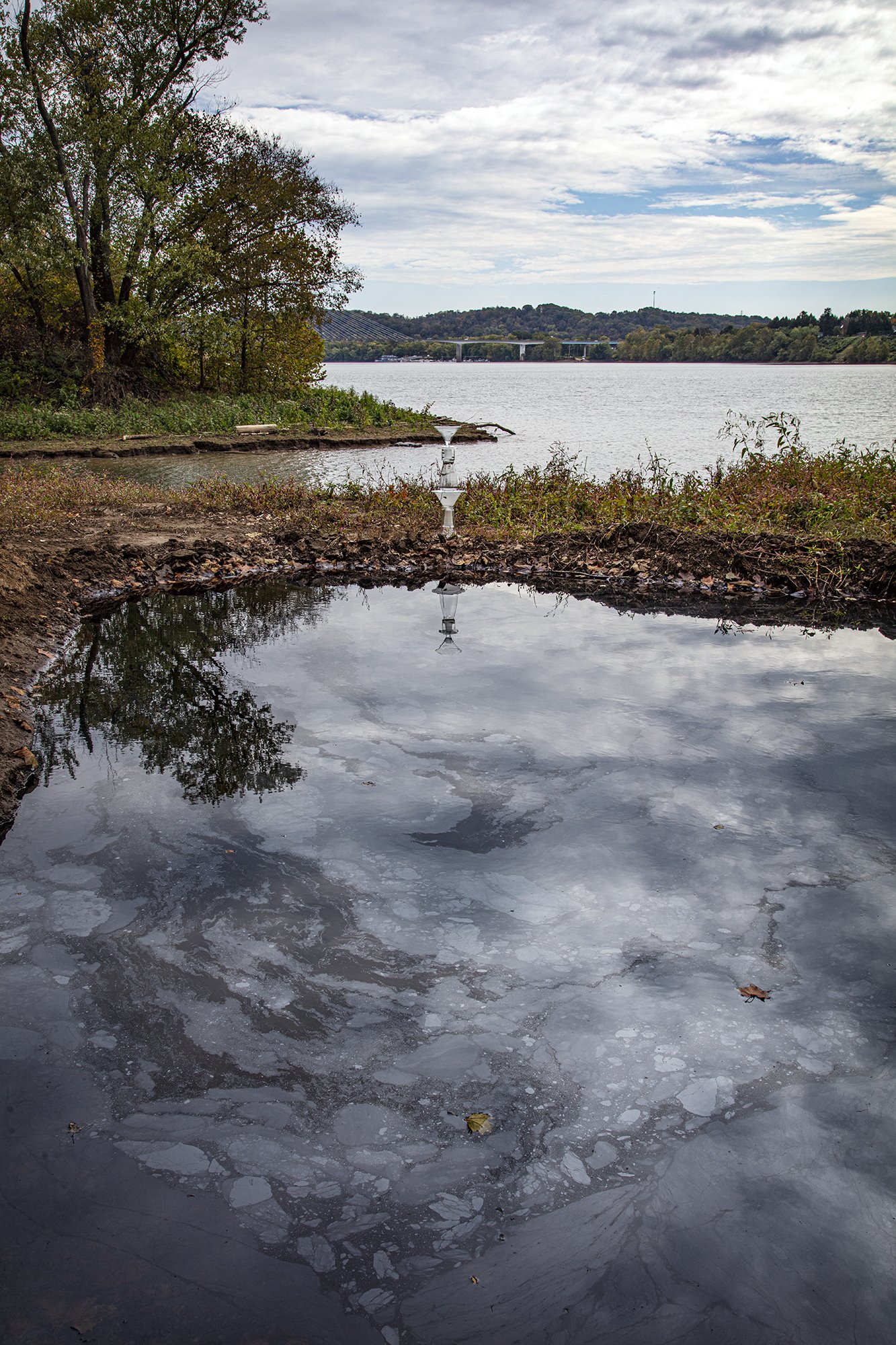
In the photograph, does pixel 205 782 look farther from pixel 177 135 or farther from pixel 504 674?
pixel 177 135

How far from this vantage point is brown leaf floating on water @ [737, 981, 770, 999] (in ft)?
12.2

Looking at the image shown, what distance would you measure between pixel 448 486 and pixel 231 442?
50.3 ft

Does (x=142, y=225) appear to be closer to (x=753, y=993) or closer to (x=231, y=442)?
(x=231, y=442)

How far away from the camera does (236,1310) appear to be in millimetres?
2467

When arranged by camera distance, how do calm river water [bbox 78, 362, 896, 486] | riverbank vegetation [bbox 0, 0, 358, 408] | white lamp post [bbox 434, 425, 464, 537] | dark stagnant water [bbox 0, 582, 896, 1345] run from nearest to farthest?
dark stagnant water [bbox 0, 582, 896, 1345], white lamp post [bbox 434, 425, 464, 537], calm river water [bbox 78, 362, 896, 486], riverbank vegetation [bbox 0, 0, 358, 408]

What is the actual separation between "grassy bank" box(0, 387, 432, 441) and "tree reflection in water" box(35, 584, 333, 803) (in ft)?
59.9

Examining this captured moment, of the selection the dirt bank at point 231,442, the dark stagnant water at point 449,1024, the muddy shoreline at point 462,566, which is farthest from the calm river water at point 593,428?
the dark stagnant water at point 449,1024

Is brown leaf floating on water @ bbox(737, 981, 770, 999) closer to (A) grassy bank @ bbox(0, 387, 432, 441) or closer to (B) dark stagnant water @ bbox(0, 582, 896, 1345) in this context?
(B) dark stagnant water @ bbox(0, 582, 896, 1345)

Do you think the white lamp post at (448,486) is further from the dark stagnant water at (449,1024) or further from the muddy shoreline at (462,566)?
the dark stagnant water at (449,1024)

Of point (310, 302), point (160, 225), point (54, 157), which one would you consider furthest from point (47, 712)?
point (310, 302)

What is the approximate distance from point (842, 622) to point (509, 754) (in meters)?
5.41

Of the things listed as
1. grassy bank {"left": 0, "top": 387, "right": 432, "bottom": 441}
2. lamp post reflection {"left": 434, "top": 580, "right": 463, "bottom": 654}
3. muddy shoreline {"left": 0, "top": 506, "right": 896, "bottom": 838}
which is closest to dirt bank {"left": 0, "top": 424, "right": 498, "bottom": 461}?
grassy bank {"left": 0, "top": 387, "right": 432, "bottom": 441}

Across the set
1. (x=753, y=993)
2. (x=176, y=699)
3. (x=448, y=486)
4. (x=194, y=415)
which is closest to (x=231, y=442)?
(x=194, y=415)

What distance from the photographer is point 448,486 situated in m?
12.6
